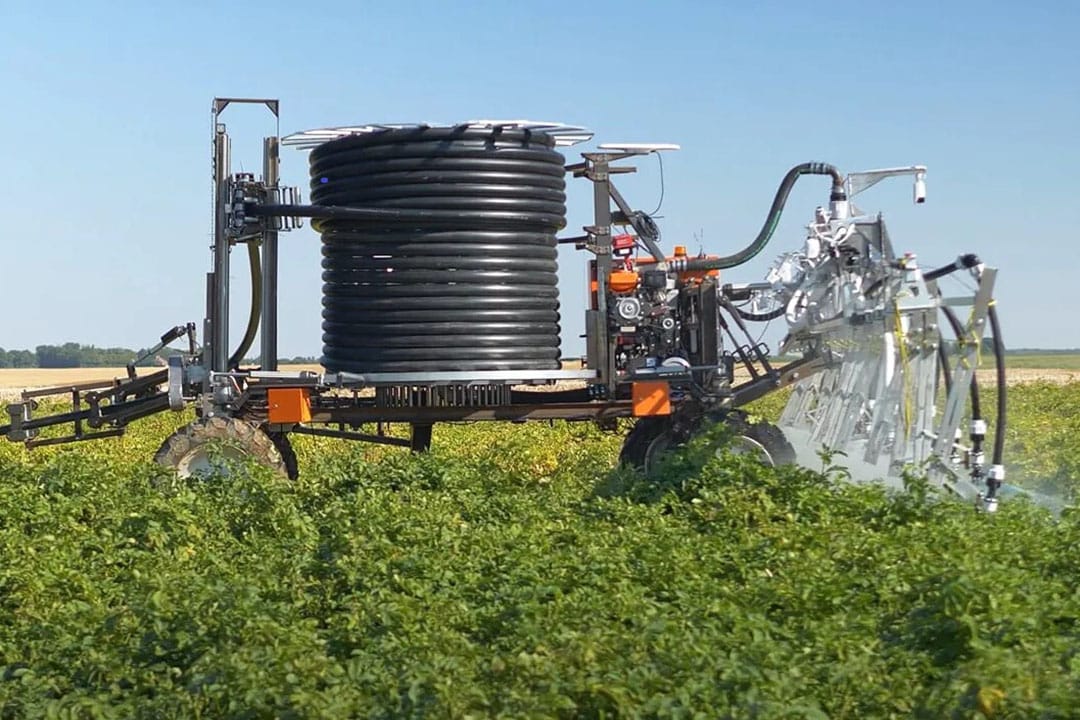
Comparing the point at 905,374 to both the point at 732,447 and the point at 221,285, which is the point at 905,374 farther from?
the point at 221,285

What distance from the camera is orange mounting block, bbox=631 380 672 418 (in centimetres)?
1311

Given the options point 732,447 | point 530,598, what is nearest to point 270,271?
point 732,447

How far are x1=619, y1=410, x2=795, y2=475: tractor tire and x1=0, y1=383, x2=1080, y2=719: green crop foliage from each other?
142 centimetres

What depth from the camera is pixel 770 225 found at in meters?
13.6

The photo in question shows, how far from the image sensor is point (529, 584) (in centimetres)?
761

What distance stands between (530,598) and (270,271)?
6973 millimetres

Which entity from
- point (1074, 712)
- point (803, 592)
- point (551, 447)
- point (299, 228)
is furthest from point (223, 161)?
point (1074, 712)

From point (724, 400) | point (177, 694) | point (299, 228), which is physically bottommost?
point (177, 694)

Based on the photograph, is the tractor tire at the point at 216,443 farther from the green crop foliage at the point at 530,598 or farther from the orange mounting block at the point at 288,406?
the green crop foliage at the point at 530,598

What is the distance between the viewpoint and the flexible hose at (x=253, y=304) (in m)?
13.8

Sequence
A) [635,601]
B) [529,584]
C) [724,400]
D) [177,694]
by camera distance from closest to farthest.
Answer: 1. [177,694]
2. [635,601]
3. [529,584]
4. [724,400]

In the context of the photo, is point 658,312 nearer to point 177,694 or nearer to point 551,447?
point 551,447

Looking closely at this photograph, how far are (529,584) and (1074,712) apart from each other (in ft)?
9.53

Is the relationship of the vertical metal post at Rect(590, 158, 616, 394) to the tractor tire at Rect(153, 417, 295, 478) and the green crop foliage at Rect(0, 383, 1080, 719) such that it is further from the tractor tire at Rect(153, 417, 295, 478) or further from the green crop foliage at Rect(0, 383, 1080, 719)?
the tractor tire at Rect(153, 417, 295, 478)
